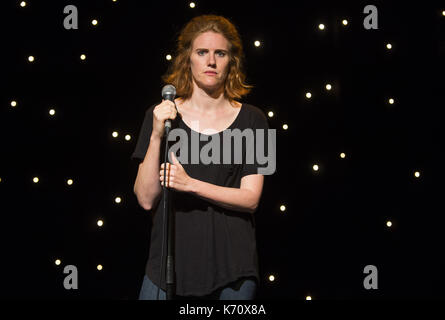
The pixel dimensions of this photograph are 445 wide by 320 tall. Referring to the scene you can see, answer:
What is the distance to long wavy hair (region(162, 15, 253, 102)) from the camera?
6.31 feet

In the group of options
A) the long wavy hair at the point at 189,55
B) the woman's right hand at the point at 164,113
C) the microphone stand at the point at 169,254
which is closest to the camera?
the microphone stand at the point at 169,254

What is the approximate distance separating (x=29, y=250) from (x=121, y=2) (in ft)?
3.65

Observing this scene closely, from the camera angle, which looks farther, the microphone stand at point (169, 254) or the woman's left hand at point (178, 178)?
the woman's left hand at point (178, 178)

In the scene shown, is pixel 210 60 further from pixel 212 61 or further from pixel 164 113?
pixel 164 113

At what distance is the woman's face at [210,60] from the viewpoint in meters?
1.85

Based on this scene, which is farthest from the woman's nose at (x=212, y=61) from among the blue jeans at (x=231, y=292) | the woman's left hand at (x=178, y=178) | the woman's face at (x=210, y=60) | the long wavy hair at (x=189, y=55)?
the blue jeans at (x=231, y=292)

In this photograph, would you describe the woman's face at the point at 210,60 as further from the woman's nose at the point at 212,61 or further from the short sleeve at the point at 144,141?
the short sleeve at the point at 144,141

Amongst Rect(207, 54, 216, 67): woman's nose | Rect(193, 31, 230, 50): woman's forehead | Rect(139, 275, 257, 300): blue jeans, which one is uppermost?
Rect(193, 31, 230, 50): woman's forehead

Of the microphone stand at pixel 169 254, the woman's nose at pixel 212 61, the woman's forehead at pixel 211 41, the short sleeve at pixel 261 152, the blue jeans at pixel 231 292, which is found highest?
the woman's forehead at pixel 211 41

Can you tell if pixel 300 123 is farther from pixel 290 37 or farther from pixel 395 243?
pixel 395 243

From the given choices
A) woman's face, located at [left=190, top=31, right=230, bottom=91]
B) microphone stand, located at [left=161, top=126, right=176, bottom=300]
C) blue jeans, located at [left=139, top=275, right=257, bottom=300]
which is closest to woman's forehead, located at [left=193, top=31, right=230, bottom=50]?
woman's face, located at [left=190, top=31, right=230, bottom=91]

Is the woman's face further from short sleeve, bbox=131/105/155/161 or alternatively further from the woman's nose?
short sleeve, bbox=131/105/155/161

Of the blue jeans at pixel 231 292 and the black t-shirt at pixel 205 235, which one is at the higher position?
the black t-shirt at pixel 205 235

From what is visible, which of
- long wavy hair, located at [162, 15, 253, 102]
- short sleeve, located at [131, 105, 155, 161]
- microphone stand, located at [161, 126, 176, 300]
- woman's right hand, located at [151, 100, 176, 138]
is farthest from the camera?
long wavy hair, located at [162, 15, 253, 102]
